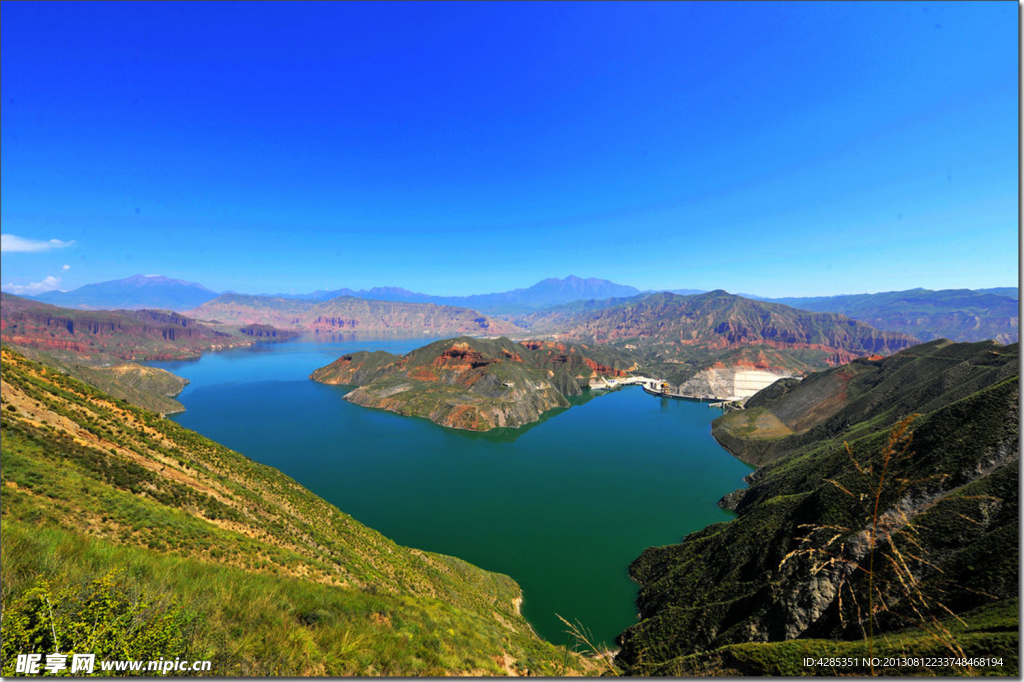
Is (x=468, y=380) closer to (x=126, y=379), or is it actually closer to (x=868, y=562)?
(x=126, y=379)

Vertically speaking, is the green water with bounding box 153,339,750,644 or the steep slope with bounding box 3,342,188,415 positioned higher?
the steep slope with bounding box 3,342,188,415

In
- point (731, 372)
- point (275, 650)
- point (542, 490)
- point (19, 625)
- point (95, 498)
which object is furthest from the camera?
point (731, 372)

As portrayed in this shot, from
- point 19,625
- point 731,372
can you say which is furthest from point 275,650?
point 731,372

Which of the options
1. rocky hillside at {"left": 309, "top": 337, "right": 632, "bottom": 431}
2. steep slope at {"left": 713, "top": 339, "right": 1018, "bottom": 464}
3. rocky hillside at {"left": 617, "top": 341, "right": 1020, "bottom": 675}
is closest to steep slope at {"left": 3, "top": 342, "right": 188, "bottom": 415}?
rocky hillside at {"left": 309, "top": 337, "right": 632, "bottom": 431}

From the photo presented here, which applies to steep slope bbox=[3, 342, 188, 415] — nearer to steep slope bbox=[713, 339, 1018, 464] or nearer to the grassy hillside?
the grassy hillside

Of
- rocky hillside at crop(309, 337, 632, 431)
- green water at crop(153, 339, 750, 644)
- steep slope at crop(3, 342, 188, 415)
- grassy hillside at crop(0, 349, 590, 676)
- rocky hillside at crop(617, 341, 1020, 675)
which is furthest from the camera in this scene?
rocky hillside at crop(309, 337, 632, 431)

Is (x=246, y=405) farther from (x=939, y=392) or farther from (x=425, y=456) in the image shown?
(x=939, y=392)

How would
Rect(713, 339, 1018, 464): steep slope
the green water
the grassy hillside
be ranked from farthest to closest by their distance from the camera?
1. Rect(713, 339, 1018, 464): steep slope
2. the green water
3. the grassy hillside
